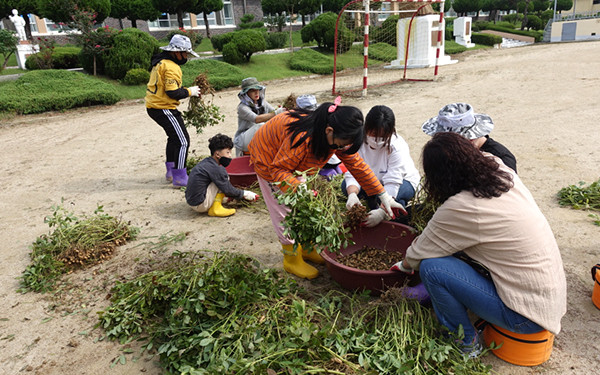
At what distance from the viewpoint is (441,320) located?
2.14 meters

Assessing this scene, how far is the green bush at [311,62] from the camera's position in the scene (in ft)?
48.4

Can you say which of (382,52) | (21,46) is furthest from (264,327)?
(382,52)

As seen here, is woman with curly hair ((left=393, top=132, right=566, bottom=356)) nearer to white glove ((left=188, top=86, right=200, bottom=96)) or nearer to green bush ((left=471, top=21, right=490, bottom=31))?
white glove ((left=188, top=86, right=200, bottom=96))

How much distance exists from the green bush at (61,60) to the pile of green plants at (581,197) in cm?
1362

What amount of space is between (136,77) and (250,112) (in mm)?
8718

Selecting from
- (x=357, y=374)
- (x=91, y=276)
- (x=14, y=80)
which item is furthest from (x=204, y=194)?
(x=14, y=80)

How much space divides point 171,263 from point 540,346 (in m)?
2.41

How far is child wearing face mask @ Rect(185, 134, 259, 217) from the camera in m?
4.01

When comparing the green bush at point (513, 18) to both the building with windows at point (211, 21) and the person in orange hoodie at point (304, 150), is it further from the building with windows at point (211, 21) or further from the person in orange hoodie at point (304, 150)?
the person in orange hoodie at point (304, 150)

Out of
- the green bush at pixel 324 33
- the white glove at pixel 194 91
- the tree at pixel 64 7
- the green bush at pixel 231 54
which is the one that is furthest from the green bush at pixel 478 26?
the white glove at pixel 194 91

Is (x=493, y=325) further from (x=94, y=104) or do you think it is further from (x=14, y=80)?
(x=14, y=80)

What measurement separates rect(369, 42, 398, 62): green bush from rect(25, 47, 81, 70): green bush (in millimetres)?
10400

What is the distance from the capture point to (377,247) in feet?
10.1

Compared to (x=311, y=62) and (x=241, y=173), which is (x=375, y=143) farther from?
(x=311, y=62)
